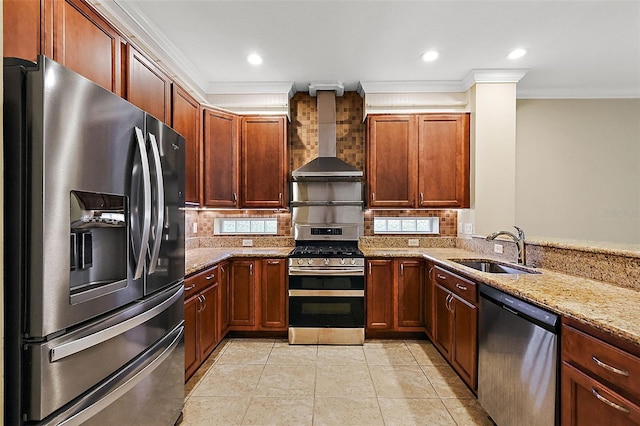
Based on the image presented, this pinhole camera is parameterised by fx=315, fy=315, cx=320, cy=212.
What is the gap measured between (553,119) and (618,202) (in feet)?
4.10

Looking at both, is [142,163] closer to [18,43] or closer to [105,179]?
[105,179]

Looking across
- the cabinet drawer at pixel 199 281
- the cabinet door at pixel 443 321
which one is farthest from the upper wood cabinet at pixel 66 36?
the cabinet door at pixel 443 321

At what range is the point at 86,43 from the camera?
167 centimetres

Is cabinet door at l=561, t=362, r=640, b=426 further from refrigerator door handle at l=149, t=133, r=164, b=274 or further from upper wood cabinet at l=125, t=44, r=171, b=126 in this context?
upper wood cabinet at l=125, t=44, r=171, b=126

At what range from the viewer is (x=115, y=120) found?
49.9 inches

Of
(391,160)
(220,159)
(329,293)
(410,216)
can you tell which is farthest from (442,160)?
(220,159)

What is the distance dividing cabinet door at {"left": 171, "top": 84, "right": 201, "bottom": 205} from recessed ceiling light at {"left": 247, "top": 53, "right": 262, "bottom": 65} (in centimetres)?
67

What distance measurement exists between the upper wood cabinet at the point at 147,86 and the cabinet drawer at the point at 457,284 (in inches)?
101

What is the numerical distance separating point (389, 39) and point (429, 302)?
Result: 243cm

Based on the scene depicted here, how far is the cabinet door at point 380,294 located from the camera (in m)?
3.22

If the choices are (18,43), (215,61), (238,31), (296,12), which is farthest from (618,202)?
(18,43)

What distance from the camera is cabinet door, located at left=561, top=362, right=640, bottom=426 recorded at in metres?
1.03

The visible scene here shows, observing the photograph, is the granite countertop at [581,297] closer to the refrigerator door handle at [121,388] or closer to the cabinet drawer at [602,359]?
the cabinet drawer at [602,359]

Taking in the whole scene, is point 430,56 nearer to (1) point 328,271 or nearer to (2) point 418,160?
(2) point 418,160
